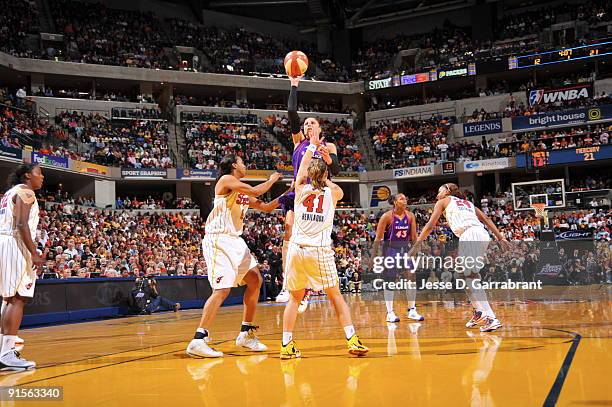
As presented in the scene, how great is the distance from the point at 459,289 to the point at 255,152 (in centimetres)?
2498

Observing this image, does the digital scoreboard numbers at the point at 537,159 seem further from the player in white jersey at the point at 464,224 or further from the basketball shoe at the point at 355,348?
the basketball shoe at the point at 355,348

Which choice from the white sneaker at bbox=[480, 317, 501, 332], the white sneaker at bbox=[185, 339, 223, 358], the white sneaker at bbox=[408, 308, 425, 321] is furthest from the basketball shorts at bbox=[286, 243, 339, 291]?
the white sneaker at bbox=[408, 308, 425, 321]

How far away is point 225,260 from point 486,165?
33.4 m

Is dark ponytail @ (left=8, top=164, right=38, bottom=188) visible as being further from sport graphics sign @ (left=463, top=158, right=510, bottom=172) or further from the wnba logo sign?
the wnba logo sign

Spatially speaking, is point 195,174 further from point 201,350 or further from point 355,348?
point 355,348

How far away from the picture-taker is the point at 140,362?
6805 millimetres

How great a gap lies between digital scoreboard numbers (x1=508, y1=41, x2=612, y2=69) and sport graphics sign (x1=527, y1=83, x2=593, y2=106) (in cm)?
175

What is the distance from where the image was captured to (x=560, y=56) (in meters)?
38.7

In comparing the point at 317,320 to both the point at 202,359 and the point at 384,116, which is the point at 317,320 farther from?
the point at 384,116

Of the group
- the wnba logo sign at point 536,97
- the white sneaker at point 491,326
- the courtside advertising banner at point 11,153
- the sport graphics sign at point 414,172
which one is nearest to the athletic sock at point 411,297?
the white sneaker at point 491,326

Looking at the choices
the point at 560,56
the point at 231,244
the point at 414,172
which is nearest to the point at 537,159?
the point at 560,56

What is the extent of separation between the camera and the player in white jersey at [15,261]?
657cm

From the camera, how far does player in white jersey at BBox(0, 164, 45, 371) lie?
21.5 ft

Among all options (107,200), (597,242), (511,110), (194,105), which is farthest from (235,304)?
(511,110)
